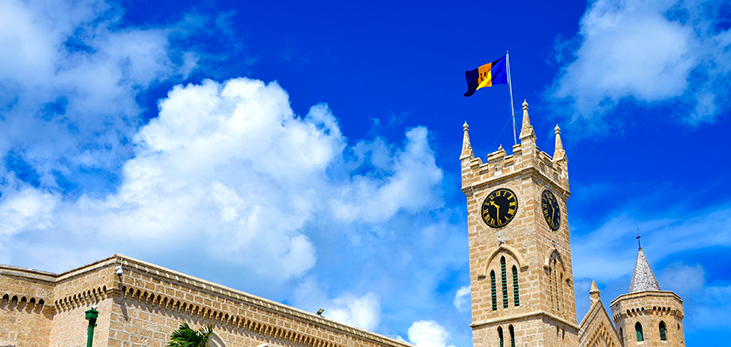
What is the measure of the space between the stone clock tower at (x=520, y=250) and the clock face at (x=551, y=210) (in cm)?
7

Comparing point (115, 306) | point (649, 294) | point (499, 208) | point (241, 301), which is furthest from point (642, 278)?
point (115, 306)

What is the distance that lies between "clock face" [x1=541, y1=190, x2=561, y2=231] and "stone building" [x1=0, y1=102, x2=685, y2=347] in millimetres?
68

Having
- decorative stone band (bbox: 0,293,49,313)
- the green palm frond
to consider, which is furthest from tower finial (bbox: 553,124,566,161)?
decorative stone band (bbox: 0,293,49,313)

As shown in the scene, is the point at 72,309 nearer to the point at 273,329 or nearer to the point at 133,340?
the point at 133,340

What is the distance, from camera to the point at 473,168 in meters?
47.1

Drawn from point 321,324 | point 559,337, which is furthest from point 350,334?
point 559,337

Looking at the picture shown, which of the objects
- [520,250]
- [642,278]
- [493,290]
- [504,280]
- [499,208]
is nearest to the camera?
[520,250]

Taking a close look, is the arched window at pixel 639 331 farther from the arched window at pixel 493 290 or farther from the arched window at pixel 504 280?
the arched window at pixel 504 280

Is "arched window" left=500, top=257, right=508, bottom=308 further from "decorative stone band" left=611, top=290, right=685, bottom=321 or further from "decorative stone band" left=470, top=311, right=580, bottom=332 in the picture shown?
"decorative stone band" left=611, top=290, right=685, bottom=321

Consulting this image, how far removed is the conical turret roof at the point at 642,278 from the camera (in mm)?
60531

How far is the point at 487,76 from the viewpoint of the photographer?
46.8m

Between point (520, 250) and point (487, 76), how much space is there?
11.4 metres

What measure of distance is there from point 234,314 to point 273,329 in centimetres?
254

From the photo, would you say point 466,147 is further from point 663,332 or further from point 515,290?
point 663,332
